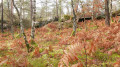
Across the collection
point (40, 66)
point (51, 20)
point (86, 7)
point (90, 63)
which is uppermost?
point (86, 7)

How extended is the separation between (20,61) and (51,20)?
1861 centimetres

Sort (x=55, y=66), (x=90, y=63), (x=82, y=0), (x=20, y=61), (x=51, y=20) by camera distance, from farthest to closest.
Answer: (x=51, y=20) < (x=82, y=0) < (x=20, y=61) < (x=55, y=66) < (x=90, y=63)

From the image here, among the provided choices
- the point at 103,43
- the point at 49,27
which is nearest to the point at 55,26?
the point at 49,27

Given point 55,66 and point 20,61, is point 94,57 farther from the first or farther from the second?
point 20,61

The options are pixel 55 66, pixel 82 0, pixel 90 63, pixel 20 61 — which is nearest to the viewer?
pixel 90 63

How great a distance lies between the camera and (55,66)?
12.5 ft

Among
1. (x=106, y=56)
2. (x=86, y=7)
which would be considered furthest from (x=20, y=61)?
(x=86, y=7)

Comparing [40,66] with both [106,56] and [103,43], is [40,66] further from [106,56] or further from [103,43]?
[103,43]

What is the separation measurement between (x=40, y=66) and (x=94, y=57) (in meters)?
2.31

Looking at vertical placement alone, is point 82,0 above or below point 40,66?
above

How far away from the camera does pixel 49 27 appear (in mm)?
19562

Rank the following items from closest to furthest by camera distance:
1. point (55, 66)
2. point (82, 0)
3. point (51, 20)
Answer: point (55, 66), point (82, 0), point (51, 20)

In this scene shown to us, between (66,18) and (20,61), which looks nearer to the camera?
(20,61)

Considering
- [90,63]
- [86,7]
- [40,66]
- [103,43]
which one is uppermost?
[86,7]
